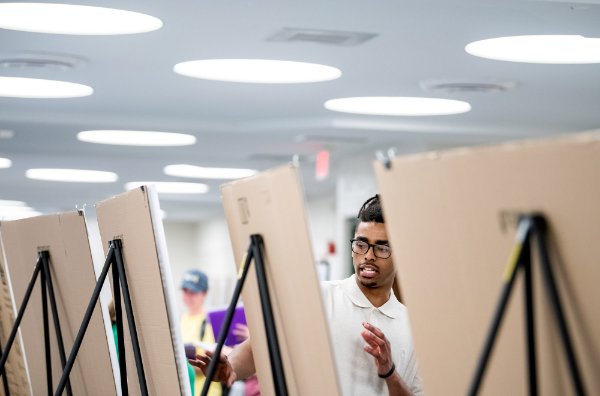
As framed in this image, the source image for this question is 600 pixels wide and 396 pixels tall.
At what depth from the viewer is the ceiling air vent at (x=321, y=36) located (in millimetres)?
5590

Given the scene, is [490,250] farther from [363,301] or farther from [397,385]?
[363,301]

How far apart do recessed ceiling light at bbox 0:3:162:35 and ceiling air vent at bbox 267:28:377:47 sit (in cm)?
67

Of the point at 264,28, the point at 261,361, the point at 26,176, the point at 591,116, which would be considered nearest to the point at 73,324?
the point at 261,361

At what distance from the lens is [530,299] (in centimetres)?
177

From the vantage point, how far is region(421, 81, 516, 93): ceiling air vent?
724cm

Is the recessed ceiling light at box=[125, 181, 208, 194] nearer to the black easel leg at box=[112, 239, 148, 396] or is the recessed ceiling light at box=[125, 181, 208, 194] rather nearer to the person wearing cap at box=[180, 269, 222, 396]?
the person wearing cap at box=[180, 269, 222, 396]

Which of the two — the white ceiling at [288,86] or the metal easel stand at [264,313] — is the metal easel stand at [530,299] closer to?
the metal easel stand at [264,313]

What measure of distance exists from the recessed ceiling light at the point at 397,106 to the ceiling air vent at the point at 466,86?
0.55 m

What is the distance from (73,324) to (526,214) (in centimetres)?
211

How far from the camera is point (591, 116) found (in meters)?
8.89

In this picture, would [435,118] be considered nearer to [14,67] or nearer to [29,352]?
[14,67]

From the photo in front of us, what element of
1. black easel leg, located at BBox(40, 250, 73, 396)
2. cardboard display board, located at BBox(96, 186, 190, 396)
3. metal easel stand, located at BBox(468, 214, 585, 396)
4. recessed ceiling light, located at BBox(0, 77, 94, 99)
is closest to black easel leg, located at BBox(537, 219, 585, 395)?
metal easel stand, located at BBox(468, 214, 585, 396)

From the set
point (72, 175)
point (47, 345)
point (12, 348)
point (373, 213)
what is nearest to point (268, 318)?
point (373, 213)

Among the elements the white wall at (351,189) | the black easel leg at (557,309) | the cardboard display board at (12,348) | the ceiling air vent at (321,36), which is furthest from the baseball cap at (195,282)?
the black easel leg at (557,309)
